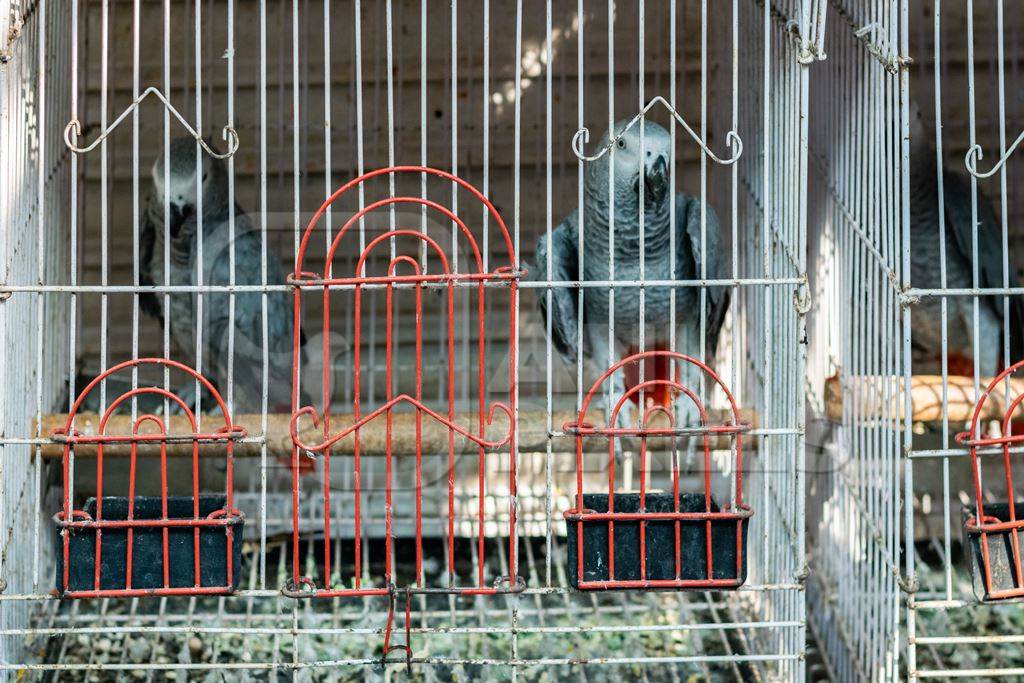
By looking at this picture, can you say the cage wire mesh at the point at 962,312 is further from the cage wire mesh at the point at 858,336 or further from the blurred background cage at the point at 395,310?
the blurred background cage at the point at 395,310

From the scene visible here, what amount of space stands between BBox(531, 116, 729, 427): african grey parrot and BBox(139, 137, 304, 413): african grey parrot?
803mm

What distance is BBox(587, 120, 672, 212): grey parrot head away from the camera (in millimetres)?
2697

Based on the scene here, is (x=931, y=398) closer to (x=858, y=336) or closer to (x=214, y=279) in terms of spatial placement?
(x=858, y=336)

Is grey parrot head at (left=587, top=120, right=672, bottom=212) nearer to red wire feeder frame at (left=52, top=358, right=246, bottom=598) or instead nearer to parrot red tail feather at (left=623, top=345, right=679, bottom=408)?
parrot red tail feather at (left=623, top=345, right=679, bottom=408)

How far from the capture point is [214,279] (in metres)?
3.37

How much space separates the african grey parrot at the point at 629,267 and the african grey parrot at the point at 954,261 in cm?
66

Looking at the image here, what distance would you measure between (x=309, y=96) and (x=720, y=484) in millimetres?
1732

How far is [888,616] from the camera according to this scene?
245 cm

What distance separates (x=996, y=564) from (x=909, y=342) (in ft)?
1.42

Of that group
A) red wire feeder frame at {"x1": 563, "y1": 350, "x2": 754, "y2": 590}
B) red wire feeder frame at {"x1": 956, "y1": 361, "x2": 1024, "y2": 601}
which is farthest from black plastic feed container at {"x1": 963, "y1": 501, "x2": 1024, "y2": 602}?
red wire feeder frame at {"x1": 563, "y1": 350, "x2": 754, "y2": 590}

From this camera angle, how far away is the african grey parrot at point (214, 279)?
10.8ft

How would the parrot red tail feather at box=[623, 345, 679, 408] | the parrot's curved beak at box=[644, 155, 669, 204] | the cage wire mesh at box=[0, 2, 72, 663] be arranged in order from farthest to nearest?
the parrot red tail feather at box=[623, 345, 679, 408], the parrot's curved beak at box=[644, 155, 669, 204], the cage wire mesh at box=[0, 2, 72, 663]

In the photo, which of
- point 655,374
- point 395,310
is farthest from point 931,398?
point 395,310

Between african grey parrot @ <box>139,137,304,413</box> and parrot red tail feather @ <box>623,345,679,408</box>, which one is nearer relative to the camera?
parrot red tail feather @ <box>623,345,679,408</box>
